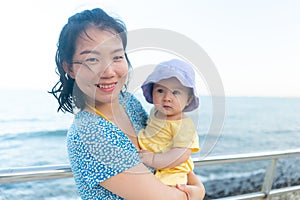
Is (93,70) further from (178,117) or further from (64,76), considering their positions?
(178,117)

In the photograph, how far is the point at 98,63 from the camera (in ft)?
2.45

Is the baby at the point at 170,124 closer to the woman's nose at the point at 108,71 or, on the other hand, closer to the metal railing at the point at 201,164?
the woman's nose at the point at 108,71

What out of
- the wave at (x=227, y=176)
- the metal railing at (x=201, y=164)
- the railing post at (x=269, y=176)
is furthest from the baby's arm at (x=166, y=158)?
the wave at (x=227, y=176)

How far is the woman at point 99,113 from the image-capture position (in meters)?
0.71

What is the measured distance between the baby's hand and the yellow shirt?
0.03 meters

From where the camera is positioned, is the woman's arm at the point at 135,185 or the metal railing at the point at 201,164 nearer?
the woman's arm at the point at 135,185

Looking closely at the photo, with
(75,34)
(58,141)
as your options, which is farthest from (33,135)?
(75,34)

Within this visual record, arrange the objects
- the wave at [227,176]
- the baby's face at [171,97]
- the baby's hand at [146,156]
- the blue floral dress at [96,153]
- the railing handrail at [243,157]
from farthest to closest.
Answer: the wave at [227,176]
the railing handrail at [243,157]
the baby's face at [171,97]
the baby's hand at [146,156]
the blue floral dress at [96,153]

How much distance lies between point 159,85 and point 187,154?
242 millimetres

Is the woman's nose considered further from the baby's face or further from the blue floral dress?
the baby's face

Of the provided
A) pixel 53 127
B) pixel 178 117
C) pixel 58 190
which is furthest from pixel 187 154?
pixel 53 127

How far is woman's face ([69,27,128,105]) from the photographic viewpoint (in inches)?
29.4

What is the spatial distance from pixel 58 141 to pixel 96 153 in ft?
32.2

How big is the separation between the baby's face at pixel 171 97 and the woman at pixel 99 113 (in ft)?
0.55
